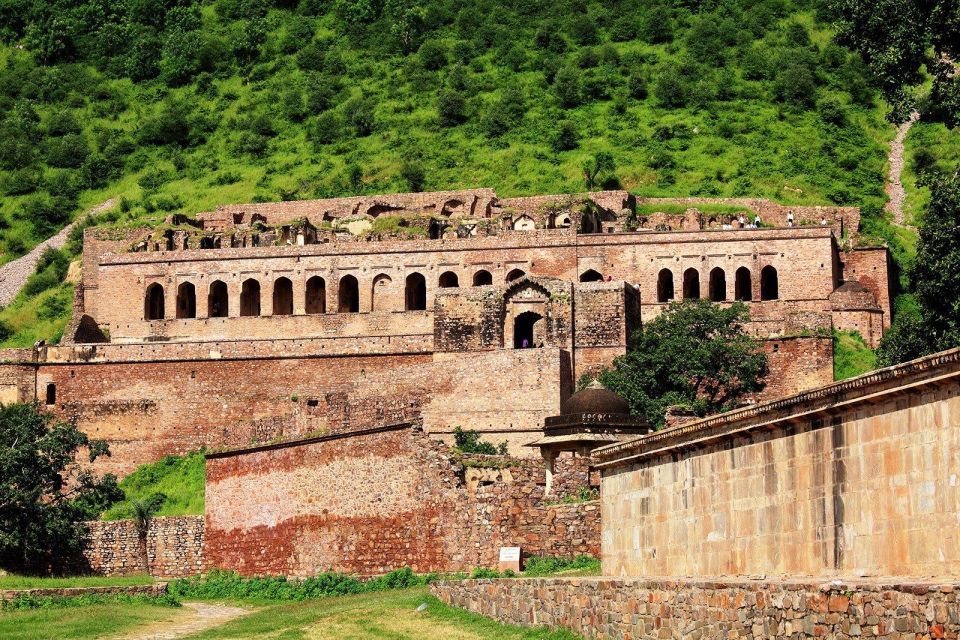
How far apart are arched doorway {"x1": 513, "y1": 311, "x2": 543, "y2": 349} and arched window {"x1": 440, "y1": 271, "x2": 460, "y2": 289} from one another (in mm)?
7879

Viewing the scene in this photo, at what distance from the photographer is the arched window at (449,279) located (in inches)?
2384

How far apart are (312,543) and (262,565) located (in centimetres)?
159

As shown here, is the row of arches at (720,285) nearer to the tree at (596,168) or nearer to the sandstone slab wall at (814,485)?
the tree at (596,168)

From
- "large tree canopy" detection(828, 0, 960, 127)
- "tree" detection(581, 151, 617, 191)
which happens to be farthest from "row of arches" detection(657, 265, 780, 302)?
"large tree canopy" detection(828, 0, 960, 127)

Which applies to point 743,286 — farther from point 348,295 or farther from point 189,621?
point 189,621

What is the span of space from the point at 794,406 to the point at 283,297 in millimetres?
45930

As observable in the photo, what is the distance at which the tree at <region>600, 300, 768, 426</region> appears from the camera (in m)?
49.1

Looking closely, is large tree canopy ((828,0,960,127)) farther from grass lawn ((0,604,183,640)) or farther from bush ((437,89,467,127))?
bush ((437,89,467,127))

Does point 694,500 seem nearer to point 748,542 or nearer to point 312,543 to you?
point 748,542

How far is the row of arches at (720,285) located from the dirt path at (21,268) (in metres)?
28.1

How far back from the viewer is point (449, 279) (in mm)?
60750

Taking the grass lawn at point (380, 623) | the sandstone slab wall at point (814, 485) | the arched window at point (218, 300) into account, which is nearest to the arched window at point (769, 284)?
the arched window at point (218, 300)

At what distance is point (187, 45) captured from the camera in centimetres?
10950

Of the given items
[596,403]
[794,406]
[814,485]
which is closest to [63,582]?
[596,403]
